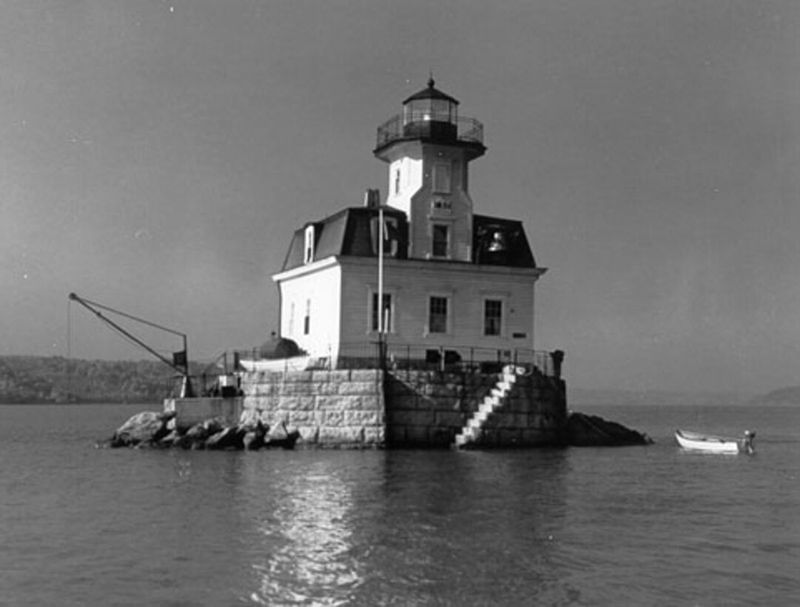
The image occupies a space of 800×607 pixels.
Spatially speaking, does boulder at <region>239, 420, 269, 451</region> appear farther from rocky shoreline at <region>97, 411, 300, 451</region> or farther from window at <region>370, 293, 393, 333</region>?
window at <region>370, 293, 393, 333</region>

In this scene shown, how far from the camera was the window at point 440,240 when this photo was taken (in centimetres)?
4319

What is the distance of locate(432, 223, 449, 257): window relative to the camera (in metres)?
43.2

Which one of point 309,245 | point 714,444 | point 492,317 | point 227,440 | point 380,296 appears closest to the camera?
point 227,440

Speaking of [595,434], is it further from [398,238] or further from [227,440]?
[227,440]

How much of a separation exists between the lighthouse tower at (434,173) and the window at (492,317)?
6.54 ft

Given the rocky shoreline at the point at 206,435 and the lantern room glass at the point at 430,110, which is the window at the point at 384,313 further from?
the lantern room glass at the point at 430,110

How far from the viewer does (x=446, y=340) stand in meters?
42.0

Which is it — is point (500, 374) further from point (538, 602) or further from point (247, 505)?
point (538, 602)

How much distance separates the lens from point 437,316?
4209 centimetres

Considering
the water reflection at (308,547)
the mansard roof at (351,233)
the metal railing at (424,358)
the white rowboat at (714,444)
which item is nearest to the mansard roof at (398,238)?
the mansard roof at (351,233)

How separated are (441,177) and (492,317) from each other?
593cm

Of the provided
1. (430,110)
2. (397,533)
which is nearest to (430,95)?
(430,110)


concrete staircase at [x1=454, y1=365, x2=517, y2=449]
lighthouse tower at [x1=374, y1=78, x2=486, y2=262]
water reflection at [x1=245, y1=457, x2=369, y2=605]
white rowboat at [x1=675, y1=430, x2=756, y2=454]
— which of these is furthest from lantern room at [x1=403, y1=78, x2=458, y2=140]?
water reflection at [x1=245, y1=457, x2=369, y2=605]

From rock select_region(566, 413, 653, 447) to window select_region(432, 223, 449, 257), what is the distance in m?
8.21
